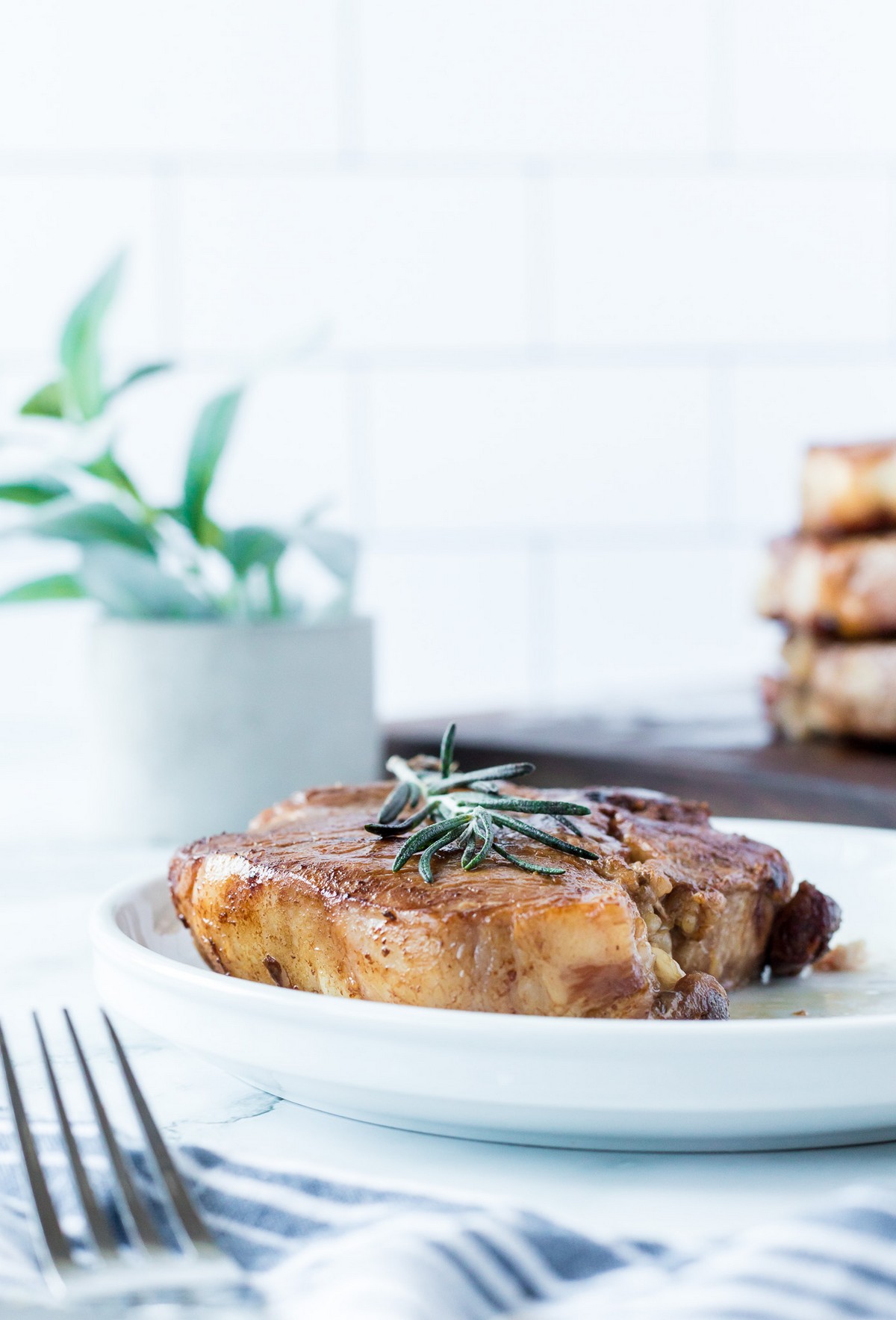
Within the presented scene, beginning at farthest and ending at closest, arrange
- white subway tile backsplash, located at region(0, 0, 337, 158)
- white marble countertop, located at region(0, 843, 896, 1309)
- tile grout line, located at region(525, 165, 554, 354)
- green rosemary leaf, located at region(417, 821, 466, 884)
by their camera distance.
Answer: tile grout line, located at region(525, 165, 554, 354)
white subway tile backsplash, located at region(0, 0, 337, 158)
green rosemary leaf, located at region(417, 821, 466, 884)
white marble countertop, located at region(0, 843, 896, 1309)

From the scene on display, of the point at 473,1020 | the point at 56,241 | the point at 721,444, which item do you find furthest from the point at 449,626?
the point at 473,1020

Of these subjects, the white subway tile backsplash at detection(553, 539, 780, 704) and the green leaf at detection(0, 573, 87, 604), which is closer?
the green leaf at detection(0, 573, 87, 604)

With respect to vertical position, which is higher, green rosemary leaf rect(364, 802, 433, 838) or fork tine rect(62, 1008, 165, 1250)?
green rosemary leaf rect(364, 802, 433, 838)

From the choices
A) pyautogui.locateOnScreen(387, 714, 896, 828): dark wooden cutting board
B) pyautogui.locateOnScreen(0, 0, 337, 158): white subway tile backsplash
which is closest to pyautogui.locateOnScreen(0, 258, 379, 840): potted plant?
pyautogui.locateOnScreen(387, 714, 896, 828): dark wooden cutting board

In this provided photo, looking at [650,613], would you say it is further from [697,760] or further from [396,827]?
[396,827]

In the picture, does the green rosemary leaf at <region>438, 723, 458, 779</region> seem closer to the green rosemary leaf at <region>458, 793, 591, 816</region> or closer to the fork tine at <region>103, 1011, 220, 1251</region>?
the green rosemary leaf at <region>458, 793, 591, 816</region>

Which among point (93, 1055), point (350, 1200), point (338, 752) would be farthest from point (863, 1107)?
point (338, 752)

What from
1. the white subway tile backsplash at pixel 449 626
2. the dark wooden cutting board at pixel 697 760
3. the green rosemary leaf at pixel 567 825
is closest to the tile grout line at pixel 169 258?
the white subway tile backsplash at pixel 449 626

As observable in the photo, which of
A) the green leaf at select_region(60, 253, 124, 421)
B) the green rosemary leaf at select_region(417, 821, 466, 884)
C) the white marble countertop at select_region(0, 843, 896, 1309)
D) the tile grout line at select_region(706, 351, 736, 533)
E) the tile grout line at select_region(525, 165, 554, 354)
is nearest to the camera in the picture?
the white marble countertop at select_region(0, 843, 896, 1309)
